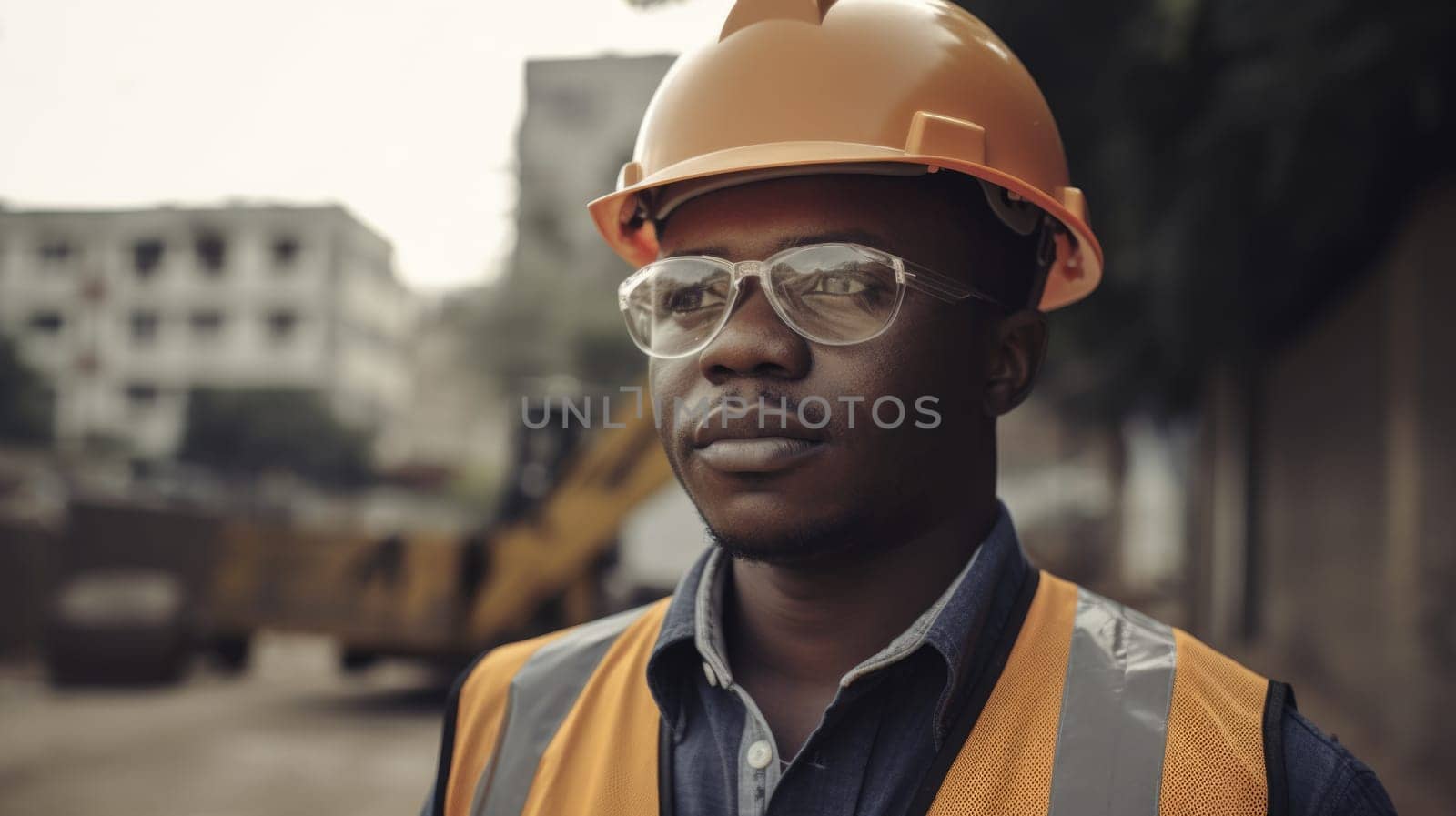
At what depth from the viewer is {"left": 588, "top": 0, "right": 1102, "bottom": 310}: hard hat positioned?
76.5 inches

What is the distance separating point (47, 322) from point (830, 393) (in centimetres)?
813

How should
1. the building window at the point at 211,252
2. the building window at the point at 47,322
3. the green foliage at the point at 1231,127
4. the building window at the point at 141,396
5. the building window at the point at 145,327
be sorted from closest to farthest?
the green foliage at the point at 1231,127 < the building window at the point at 211,252 < the building window at the point at 145,327 < the building window at the point at 47,322 < the building window at the point at 141,396

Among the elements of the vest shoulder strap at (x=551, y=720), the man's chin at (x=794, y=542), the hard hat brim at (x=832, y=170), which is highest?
the hard hat brim at (x=832, y=170)

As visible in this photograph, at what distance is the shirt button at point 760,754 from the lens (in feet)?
6.02

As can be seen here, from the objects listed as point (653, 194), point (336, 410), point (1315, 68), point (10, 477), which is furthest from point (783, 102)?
point (10, 477)

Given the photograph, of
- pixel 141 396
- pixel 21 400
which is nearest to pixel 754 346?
pixel 141 396

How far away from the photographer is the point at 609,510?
1020 cm

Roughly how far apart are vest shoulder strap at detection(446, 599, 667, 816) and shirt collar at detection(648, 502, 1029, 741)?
69 millimetres

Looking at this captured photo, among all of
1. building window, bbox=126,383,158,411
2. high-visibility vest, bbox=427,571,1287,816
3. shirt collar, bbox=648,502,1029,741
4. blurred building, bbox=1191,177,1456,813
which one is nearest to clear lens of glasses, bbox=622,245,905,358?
shirt collar, bbox=648,502,1029,741

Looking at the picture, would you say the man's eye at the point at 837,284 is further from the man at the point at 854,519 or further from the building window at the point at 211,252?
the building window at the point at 211,252

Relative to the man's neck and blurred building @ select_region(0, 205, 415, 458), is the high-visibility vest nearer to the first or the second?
the man's neck

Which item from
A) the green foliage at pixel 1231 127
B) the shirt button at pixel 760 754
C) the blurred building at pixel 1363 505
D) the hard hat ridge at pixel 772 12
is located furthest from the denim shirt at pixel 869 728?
the blurred building at pixel 1363 505

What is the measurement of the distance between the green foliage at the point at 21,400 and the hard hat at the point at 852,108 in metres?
10.2

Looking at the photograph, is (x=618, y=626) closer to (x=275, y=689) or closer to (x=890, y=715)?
(x=890, y=715)
